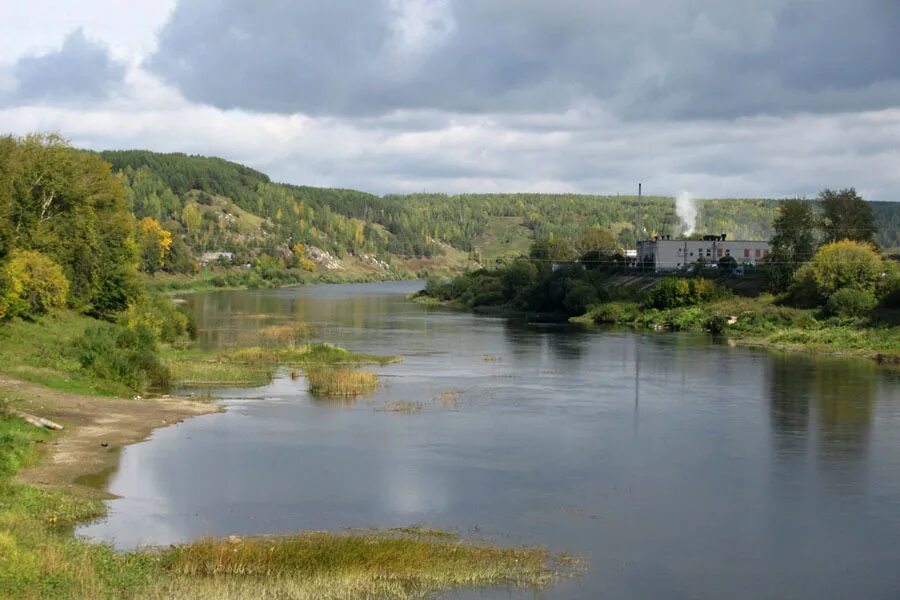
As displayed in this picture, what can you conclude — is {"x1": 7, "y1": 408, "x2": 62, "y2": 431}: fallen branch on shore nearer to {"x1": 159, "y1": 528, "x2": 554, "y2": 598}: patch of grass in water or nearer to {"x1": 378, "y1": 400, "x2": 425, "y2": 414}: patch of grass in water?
{"x1": 378, "y1": 400, "x2": 425, "y2": 414}: patch of grass in water

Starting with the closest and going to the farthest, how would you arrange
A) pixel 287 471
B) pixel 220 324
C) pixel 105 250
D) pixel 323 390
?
pixel 287 471, pixel 323 390, pixel 105 250, pixel 220 324

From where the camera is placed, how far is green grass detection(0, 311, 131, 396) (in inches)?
1690

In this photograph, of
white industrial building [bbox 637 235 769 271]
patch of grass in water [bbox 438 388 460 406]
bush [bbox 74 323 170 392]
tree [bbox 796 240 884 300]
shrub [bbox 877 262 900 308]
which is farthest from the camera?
white industrial building [bbox 637 235 769 271]

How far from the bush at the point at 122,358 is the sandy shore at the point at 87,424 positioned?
2.97 meters

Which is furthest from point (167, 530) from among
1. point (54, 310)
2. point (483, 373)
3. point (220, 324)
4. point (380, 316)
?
point (380, 316)

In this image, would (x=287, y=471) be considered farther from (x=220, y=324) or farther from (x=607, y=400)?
(x=220, y=324)

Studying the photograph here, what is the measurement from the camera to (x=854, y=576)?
926 inches

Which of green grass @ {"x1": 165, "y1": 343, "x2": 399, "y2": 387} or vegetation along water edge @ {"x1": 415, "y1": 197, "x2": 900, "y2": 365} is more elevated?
vegetation along water edge @ {"x1": 415, "y1": 197, "x2": 900, "y2": 365}

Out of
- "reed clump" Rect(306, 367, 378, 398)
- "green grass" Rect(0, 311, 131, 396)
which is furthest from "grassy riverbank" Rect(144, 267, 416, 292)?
"reed clump" Rect(306, 367, 378, 398)

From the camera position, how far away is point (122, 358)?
46.6m

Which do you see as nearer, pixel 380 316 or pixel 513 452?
pixel 513 452

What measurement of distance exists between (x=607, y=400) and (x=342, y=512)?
871 inches

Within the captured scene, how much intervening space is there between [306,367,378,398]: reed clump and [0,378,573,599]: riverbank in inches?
766

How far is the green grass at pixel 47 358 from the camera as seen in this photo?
42938 millimetres
